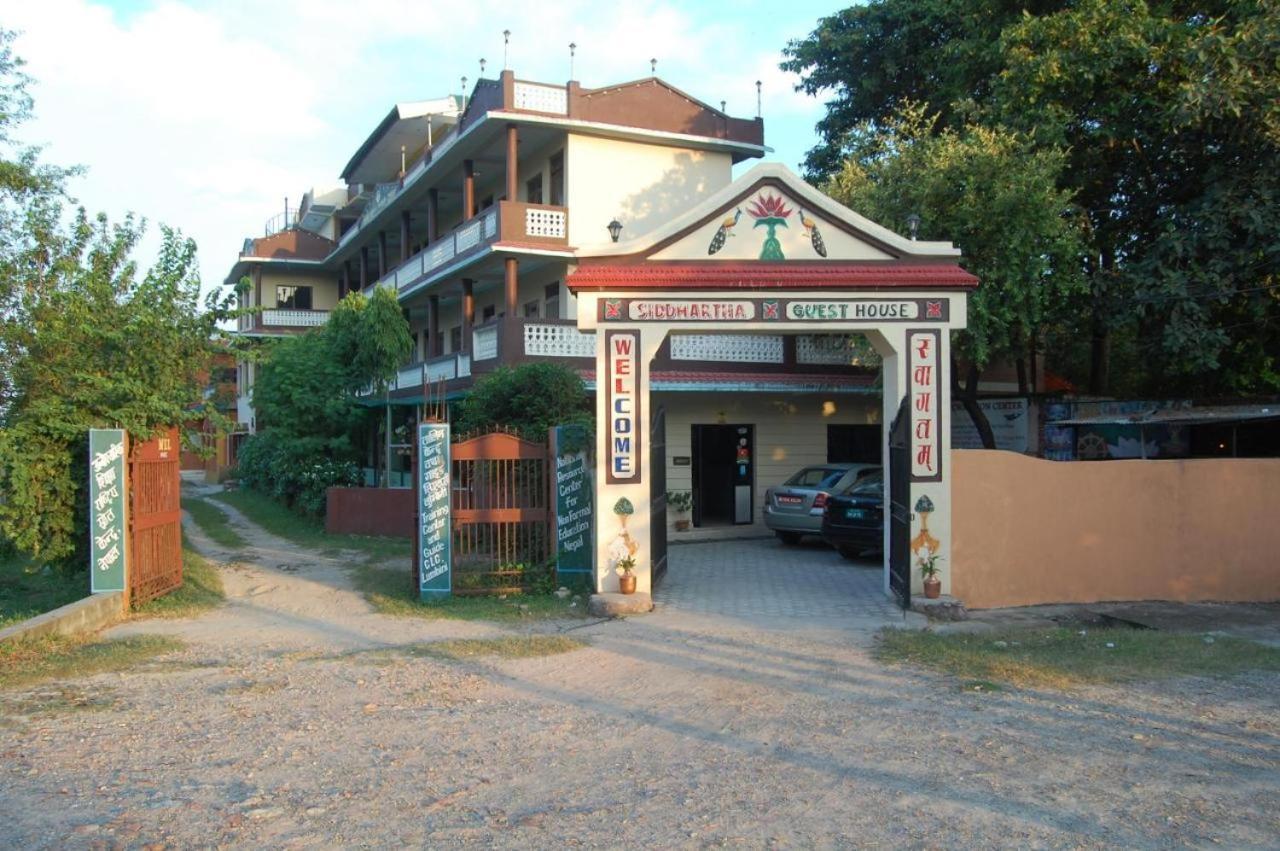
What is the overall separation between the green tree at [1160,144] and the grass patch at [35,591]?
14.8 metres

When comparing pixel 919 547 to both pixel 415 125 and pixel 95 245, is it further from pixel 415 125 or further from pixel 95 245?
pixel 415 125

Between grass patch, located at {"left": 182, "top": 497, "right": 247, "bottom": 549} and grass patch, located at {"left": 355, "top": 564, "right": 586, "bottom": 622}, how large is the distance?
7106mm

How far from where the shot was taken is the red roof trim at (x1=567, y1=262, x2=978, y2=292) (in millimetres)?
11281

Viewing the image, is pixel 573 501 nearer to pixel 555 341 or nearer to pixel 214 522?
pixel 555 341

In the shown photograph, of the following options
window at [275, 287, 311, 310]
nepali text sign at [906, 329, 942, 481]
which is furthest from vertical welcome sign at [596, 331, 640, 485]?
window at [275, 287, 311, 310]

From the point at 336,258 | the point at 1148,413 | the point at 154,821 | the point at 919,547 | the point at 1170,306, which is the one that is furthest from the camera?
the point at 336,258

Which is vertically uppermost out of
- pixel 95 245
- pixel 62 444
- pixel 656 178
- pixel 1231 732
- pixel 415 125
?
pixel 415 125

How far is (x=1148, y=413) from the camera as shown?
17547 millimetres

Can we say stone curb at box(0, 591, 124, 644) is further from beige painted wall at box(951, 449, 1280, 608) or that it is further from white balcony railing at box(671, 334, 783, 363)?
white balcony railing at box(671, 334, 783, 363)

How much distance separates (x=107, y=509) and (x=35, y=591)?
4.36m

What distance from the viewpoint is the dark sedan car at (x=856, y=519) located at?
49.7ft

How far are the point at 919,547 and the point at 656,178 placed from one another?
1261 centimetres

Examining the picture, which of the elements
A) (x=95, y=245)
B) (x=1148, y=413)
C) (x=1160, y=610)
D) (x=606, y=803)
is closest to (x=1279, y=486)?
(x=1160, y=610)

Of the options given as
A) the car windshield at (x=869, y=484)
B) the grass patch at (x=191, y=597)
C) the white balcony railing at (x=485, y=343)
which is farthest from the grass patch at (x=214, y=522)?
the car windshield at (x=869, y=484)
